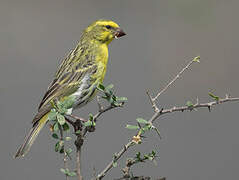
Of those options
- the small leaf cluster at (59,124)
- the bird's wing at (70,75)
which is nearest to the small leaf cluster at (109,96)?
the small leaf cluster at (59,124)

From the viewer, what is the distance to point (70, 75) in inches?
160

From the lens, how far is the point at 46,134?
22.2ft

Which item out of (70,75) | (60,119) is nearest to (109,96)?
(60,119)

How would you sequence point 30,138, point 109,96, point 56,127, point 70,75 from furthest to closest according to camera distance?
point 70,75, point 30,138, point 109,96, point 56,127

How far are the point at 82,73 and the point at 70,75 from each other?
0.37ft

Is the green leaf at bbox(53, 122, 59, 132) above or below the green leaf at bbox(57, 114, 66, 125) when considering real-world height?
below

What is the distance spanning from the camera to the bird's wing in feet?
13.0

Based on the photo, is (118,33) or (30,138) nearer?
(30,138)

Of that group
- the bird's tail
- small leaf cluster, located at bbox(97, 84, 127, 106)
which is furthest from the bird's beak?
small leaf cluster, located at bbox(97, 84, 127, 106)

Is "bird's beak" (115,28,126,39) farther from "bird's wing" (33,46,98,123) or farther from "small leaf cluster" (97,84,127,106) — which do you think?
"small leaf cluster" (97,84,127,106)

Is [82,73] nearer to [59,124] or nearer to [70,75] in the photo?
[70,75]

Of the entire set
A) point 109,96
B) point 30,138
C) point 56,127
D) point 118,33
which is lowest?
point 30,138

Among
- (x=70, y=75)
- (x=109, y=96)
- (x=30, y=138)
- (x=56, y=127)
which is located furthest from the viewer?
(x=70, y=75)

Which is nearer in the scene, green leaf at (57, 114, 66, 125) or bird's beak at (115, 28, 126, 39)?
green leaf at (57, 114, 66, 125)
